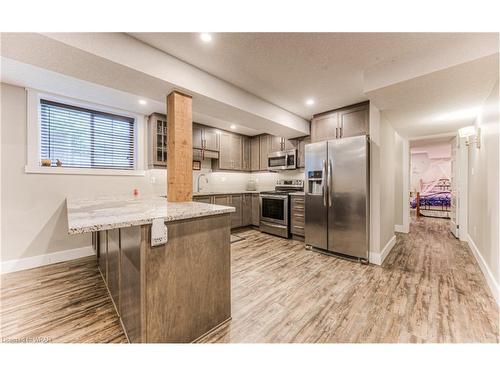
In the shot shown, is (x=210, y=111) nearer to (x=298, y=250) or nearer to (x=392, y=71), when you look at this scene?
(x=392, y=71)

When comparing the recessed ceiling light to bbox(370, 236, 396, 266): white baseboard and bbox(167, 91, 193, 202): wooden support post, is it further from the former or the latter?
bbox(370, 236, 396, 266): white baseboard

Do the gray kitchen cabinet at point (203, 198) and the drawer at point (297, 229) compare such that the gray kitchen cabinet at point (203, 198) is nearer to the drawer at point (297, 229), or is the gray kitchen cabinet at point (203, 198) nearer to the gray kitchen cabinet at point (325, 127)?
the drawer at point (297, 229)

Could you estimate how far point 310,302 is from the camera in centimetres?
198

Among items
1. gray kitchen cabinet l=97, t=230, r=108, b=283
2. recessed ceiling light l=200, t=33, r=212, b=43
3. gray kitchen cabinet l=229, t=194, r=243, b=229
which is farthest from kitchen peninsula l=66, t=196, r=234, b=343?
gray kitchen cabinet l=229, t=194, r=243, b=229

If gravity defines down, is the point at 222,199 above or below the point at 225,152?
below

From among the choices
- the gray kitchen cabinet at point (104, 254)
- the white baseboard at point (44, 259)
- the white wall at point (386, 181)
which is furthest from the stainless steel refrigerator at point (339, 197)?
the white baseboard at point (44, 259)

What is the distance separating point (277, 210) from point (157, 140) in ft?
8.85

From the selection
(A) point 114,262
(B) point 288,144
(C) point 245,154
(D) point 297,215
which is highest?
(B) point 288,144

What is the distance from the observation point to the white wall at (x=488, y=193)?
213cm

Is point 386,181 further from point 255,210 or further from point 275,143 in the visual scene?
point 255,210

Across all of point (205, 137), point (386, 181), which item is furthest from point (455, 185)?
point (205, 137)

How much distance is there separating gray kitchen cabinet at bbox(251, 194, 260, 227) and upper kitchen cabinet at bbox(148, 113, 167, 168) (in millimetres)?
2194
